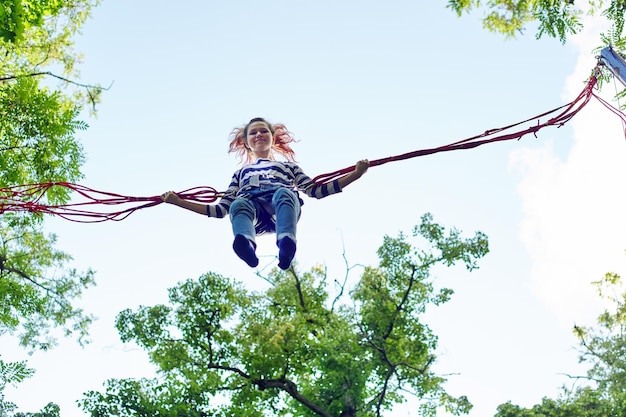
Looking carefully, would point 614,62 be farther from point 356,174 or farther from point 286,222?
point 286,222

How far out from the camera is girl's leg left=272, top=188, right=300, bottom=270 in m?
3.96

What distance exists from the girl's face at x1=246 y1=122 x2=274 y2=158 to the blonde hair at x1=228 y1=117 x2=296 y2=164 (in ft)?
0.25

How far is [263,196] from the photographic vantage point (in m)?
4.45

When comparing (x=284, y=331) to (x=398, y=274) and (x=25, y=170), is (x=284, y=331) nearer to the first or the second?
(x=398, y=274)

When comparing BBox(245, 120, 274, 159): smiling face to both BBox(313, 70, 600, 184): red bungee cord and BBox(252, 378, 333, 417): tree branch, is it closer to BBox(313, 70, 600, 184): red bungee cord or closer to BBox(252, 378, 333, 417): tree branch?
BBox(313, 70, 600, 184): red bungee cord

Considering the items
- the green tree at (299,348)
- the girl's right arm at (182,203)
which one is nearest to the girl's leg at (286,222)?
the girl's right arm at (182,203)

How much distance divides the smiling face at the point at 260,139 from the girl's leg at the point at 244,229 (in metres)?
0.79

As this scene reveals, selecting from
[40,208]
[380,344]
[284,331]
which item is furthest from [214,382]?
[40,208]

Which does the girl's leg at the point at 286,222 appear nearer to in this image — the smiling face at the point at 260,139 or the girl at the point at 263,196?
the girl at the point at 263,196

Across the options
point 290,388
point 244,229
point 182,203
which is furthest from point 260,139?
point 290,388

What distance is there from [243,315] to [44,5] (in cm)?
848

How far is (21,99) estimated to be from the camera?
736 cm

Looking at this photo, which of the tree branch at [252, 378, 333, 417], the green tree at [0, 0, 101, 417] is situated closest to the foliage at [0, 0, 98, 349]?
the green tree at [0, 0, 101, 417]

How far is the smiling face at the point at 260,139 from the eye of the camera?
5.04 m
